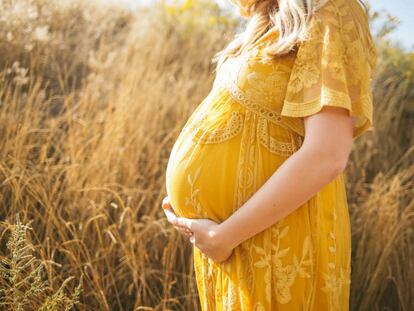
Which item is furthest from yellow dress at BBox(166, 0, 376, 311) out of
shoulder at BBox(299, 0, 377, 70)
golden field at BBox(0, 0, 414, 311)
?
golden field at BBox(0, 0, 414, 311)

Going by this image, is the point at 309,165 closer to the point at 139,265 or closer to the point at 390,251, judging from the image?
the point at 139,265

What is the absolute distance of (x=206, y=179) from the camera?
1.33 m

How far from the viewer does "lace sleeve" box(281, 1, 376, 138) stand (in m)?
1.11

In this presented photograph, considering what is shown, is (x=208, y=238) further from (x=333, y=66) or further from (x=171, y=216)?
(x=333, y=66)

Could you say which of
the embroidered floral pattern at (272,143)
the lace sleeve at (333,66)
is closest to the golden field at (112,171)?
the embroidered floral pattern at (272,143)

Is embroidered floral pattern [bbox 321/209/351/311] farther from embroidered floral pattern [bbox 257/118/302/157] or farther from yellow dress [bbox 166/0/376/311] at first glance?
embroidered floral pattern [bbox 257/118/302/157]

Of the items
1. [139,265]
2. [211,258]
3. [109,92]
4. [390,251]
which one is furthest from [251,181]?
[109,92]

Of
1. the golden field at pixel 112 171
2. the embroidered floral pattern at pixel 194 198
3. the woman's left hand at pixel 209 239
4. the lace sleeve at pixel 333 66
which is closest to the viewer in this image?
the lace sleeve at pixel 333 66

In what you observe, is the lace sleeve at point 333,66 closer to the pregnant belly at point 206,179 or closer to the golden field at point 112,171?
the pregnant belly at point 206,179

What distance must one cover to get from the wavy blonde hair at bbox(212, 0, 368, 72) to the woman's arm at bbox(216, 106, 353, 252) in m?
0.20

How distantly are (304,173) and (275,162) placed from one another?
16cm

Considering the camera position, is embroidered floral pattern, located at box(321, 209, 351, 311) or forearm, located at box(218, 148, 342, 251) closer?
forearm, located at box(218, 148, 342, 251)

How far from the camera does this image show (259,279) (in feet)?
4.09

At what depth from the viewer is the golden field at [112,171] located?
7.51 ft
